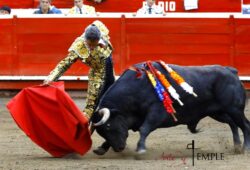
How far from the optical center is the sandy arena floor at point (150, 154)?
7.50m

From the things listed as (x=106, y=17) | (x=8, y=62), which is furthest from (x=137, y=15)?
(x=8, y=62)

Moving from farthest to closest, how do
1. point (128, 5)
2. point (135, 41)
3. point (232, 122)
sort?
point (128, 5), point (135, 41), point (232, 122)

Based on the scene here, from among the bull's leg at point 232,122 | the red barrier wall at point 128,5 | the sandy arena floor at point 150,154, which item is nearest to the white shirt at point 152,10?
the red barrier wall at point 128,5

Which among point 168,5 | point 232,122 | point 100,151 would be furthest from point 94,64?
point 168,5

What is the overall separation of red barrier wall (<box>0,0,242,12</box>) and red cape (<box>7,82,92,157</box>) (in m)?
5.21

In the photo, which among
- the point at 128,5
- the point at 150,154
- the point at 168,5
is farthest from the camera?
the point at 128,5

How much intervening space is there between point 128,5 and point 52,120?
222 inches

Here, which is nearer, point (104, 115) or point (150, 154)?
point (104, 115)

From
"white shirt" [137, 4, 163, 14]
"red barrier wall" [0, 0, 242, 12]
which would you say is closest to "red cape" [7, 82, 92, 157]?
"white shirt" [137, 4, 163, 14]

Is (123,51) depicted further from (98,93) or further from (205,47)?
(98,93)

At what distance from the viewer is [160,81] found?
319 inches

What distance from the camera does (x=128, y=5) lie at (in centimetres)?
1345

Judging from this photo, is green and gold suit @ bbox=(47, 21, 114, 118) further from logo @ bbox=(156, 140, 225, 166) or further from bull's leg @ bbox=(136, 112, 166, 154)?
logo @ bbox=(156, 140, 225, 166)

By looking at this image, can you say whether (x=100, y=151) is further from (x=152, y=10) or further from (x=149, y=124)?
(x=152, y=10)
